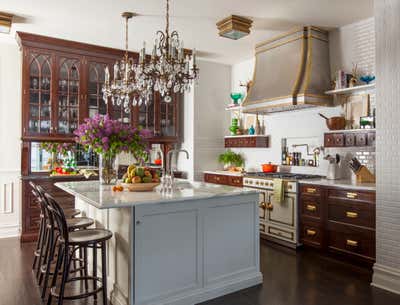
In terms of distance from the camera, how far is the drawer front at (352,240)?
377 cm

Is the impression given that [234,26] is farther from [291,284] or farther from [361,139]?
[291,284]

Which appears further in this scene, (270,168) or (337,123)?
(270,168)

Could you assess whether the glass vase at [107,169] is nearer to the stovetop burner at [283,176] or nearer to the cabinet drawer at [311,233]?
the stovetop burner at [283,176]

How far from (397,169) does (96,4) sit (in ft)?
12.1

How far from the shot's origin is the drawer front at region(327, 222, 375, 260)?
12.4 feet

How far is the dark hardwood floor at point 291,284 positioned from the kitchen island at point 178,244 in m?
0.21

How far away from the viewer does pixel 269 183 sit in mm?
4961

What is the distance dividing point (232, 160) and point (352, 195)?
279cm

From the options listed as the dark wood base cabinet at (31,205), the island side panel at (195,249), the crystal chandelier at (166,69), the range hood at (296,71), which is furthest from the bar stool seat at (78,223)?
the range hood at (296,71)

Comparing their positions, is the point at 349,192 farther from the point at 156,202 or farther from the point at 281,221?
the point at 156,202

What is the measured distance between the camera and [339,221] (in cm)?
411

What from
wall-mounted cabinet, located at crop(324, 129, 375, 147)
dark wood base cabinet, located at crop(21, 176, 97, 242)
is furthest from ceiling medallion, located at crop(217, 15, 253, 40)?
dark wood base cabinet, located at crop(21, 176, 97, 242)

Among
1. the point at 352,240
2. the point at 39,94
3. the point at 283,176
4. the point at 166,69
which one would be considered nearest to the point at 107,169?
the point at 166,69

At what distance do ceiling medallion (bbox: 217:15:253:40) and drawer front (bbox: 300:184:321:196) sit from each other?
7.07 feet
